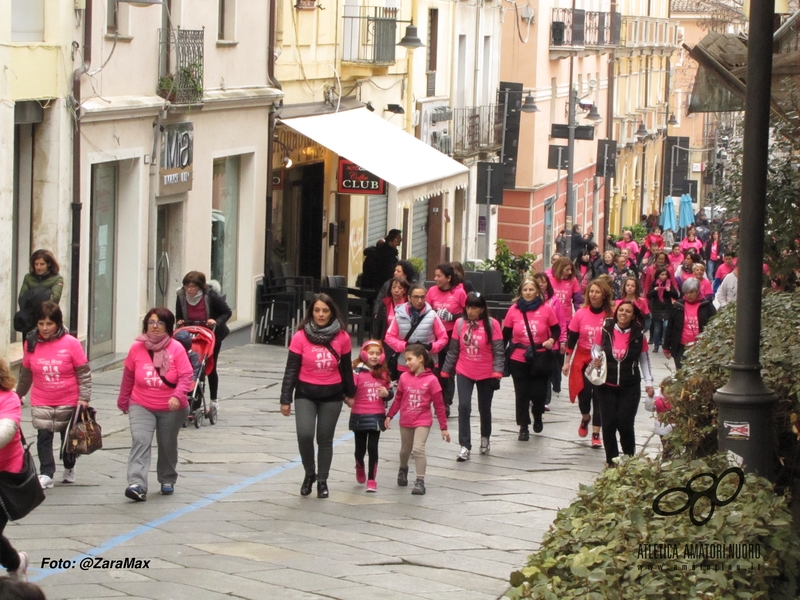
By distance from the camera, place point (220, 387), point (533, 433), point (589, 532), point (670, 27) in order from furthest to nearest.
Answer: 1. point (670, 27)
2. point (220, 387)
3. point (533, 433)
4. point (589, 532)

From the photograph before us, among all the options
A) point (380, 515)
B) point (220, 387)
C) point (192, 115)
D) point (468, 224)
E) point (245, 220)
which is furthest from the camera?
point (468, 224)

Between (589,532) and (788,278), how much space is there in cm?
562

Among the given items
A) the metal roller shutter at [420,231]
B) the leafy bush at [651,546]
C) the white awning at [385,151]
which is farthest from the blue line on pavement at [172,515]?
the metal roller shutter at [420,231]

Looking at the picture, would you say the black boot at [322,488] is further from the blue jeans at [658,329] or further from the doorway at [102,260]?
the blue jeans at [658,329]

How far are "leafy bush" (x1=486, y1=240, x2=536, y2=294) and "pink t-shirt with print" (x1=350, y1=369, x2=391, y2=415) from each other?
46.9ft

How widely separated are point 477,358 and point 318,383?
2.44 metres

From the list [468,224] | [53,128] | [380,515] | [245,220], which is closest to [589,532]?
[380,515]

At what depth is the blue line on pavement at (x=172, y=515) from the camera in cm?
828

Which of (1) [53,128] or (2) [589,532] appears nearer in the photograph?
(2) [589,532]

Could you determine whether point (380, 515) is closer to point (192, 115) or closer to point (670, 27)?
point (192, 115)

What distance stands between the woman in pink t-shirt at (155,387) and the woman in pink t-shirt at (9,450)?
2616 mm

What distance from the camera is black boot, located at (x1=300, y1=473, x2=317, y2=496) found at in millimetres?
10797

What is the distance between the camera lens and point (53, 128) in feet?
49.7

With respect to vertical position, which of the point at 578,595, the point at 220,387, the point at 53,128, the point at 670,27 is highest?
the point at 670,27
